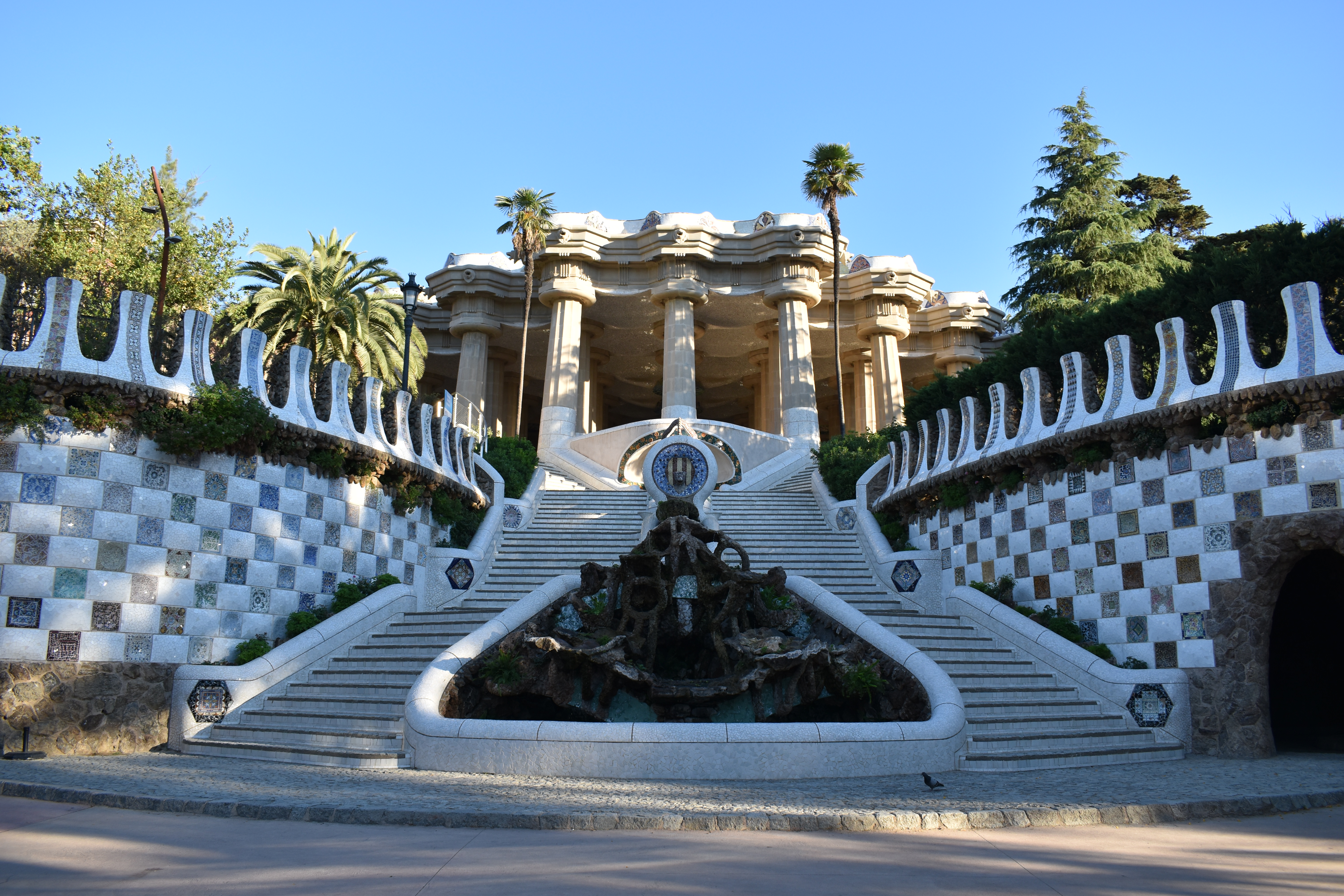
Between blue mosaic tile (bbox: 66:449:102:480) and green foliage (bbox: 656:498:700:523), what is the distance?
801cm

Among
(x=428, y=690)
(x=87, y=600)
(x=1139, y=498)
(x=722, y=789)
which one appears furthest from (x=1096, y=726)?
(x=87, y=600)

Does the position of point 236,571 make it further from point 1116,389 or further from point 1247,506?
point 1247,506

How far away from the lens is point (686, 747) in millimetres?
10281

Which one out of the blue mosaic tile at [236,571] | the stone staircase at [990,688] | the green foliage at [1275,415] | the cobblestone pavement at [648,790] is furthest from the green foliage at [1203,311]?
the blue mosaic tile at [236,571]

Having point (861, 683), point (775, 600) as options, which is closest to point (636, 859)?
point (861, 683)

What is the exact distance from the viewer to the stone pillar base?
35.1 meters

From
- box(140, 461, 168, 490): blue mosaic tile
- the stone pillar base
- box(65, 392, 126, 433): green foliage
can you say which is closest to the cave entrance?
box(140, 461, 168, 490): blue mosaic tile

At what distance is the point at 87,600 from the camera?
475 inches

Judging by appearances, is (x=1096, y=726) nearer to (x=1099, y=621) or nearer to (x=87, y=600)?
(x=1099, y=621)

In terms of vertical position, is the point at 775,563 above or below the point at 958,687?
above

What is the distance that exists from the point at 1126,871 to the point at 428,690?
8.07 metres

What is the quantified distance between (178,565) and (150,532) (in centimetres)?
59

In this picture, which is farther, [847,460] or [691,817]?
[847,460]

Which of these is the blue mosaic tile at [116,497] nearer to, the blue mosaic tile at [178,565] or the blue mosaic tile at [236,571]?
the blue mosaic tile at [178,565]
